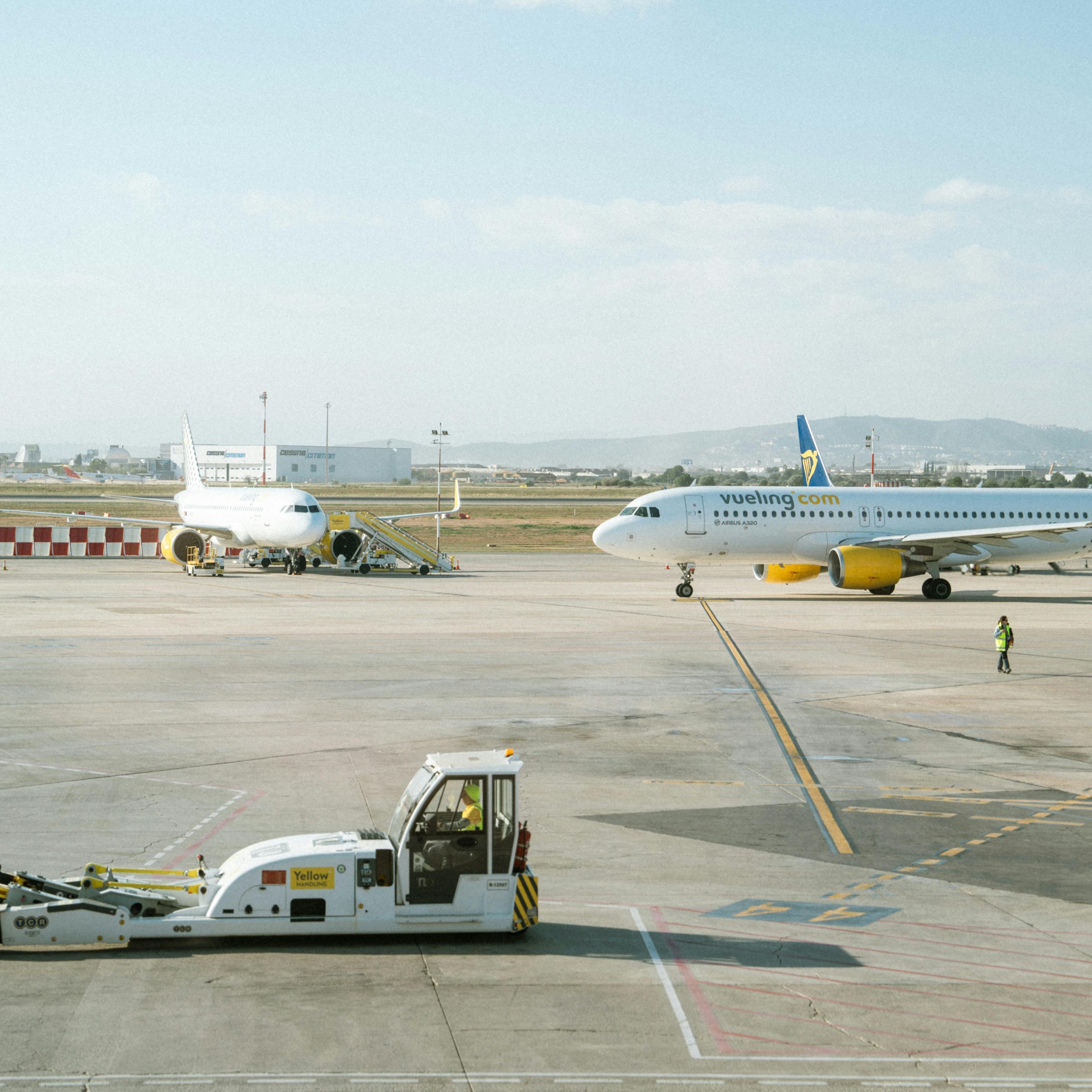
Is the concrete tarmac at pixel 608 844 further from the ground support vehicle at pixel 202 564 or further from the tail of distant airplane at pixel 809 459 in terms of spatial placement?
the tail of distant airplane at pixel 809 459

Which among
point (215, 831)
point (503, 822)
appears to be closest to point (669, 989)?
point (503, 822)

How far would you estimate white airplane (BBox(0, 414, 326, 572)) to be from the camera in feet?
196

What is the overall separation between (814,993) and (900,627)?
31.7 meters

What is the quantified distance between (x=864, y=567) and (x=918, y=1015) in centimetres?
4040

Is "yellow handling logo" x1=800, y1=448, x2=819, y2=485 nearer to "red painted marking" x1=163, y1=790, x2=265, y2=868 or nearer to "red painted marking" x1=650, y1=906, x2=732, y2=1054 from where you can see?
"red painted marking" x1=163, y1=790, x2=265, y2=868

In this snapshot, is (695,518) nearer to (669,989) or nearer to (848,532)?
(848,532)

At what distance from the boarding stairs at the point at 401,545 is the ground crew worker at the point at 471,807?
51.1 meters

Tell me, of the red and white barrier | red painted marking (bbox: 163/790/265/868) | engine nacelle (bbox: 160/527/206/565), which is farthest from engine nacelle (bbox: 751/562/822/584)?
red painted marking (bbox: 163/790/265/868)

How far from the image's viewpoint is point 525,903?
517 inches

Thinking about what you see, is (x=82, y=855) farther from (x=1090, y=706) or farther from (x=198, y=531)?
(x=198, y=531)

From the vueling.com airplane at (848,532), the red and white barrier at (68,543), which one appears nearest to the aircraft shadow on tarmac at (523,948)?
the vueling.com airplane at (848,532)

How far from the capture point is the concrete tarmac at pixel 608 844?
10477 mm

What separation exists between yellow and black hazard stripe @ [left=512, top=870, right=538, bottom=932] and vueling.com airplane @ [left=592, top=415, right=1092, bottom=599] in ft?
120

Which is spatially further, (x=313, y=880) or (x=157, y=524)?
(x=157, y=524)
